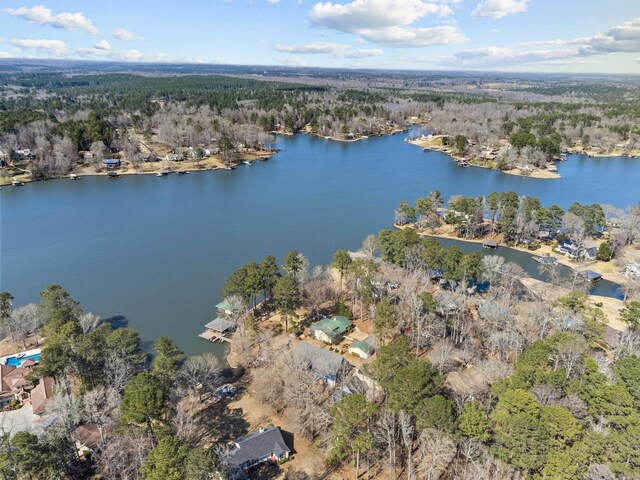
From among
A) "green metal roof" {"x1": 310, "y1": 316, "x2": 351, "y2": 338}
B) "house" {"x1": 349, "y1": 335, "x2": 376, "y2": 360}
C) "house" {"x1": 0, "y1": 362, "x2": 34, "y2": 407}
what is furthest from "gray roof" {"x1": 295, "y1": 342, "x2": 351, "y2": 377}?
"house" {"x1": 0, "y1": 362, "x2": 34, "y2": 407}

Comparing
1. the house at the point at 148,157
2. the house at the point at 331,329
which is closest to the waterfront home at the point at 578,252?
the house at the point at 331,329

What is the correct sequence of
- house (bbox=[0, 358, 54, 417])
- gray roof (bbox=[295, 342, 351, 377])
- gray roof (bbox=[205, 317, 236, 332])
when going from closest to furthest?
house (bbox=[0, 358, 54, 417]) → gray roof (bbox=[295, 342, 351, 377]) → gray roof (bbox=[205, 317, 236, 332])

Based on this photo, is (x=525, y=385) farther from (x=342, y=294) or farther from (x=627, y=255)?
(x=627, y=255)

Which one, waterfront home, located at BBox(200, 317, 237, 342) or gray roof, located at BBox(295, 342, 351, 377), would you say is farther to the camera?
waterfront home, located at BBox(200, 317, 237, 342)

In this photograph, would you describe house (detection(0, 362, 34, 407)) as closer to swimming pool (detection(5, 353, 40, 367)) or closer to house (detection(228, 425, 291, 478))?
swimming pool (detection(5, 353, 40, 367))

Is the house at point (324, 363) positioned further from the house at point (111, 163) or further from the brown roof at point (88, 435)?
the house at point (111, 163)
